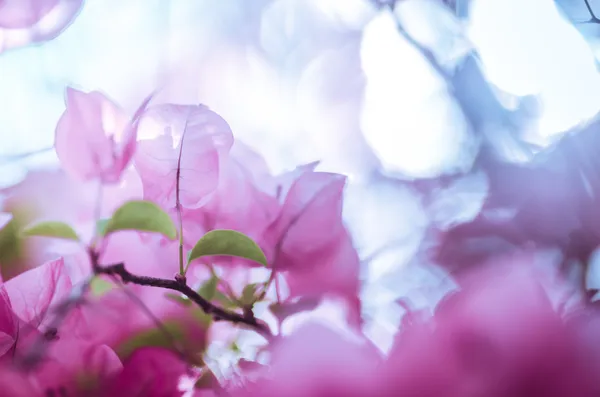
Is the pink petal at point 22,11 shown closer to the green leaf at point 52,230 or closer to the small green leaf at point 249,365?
the green leaf at point 52,230

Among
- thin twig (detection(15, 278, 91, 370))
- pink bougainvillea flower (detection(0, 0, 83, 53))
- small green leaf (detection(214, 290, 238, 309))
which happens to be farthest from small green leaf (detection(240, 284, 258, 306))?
pink bougainvillea flower (detection(0, 0, 83, 53))

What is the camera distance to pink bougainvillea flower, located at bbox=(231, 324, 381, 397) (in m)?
0.36

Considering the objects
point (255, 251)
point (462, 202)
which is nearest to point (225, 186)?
point (255, 251)

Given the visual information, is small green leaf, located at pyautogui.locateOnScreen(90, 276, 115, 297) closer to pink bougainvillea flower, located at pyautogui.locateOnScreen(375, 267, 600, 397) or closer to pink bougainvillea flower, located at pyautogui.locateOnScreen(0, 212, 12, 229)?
pink bougainvillea flower, located at pyautogui.locateOnScreen(0, 212, 12, 229)

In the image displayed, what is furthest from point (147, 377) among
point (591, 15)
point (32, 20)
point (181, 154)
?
point (591, 15)

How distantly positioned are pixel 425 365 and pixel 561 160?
16 centimetres

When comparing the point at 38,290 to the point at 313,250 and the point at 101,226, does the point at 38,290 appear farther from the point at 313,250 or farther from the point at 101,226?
the point at 313,250

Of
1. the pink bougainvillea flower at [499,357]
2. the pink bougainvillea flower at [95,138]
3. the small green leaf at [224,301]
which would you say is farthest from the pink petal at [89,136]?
the pink bougainvillea flower at [499,357]

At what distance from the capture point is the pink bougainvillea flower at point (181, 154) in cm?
41

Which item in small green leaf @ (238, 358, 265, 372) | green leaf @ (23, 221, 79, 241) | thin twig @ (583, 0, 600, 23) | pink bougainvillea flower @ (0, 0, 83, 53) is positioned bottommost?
small green leaf @ (238, 358, 265, 372)

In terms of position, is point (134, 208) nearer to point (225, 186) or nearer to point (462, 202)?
point (225, 186)

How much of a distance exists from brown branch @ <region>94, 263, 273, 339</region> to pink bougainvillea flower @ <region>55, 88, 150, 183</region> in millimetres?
66

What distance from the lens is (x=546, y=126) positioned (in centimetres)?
42

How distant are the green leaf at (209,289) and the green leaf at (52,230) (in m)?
0.09
